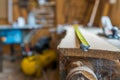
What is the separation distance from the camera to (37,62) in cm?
371

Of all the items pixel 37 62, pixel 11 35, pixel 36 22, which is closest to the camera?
pixel 37 62

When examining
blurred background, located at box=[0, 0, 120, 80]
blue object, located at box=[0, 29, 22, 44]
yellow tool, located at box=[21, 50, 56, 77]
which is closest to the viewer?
yellow tool, located at box=[21, 50, 56, 77]

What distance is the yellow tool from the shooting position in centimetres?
363

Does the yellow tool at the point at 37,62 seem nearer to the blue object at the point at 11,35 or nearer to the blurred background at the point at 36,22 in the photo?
the blurred background at the point at 36,22

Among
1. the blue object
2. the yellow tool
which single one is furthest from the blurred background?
the yellow tool

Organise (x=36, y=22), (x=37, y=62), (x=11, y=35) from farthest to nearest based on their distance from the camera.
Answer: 1. (x=36, y=22)
2. (x=11, y=35)
3. (x=37, y=62)

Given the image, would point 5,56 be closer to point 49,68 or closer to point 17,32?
point 17,32

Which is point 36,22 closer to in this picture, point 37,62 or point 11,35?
point 11,35

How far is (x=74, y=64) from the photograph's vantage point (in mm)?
1335

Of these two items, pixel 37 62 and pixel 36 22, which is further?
pixel 36 22

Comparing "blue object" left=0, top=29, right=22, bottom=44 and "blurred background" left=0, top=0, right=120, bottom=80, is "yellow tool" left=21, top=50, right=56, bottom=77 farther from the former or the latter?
"blue object" left=0, top=29, right=22, bottom=44

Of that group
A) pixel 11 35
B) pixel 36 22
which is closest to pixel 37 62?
pixel 11 35

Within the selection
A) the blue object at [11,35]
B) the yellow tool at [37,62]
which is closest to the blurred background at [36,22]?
the blue object at [11,35]

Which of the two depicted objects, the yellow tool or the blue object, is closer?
the yellow tool
